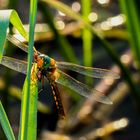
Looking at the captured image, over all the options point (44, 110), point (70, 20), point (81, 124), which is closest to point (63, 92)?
point (44, 110)

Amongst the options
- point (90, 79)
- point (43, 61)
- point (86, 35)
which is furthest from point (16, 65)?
point (90, 79)

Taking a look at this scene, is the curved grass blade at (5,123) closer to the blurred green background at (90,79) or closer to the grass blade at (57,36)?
the blurred green background at (90,79)

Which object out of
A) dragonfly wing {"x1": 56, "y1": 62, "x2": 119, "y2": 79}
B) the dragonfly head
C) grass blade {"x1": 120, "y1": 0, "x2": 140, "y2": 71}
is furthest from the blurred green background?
the dragonfly head

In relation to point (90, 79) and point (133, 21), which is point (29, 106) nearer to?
point (133, 21)

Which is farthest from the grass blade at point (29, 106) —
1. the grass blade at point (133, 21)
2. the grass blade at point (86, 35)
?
the grass blade at point (86, 35)

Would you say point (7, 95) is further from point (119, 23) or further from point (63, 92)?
point (119, 23)

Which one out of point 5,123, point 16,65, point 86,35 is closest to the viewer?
point 5,123
